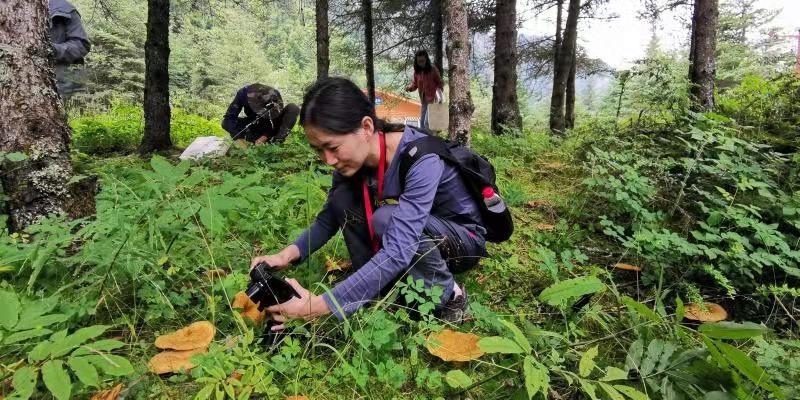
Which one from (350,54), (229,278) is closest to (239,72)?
(350,54)

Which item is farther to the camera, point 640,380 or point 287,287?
point 287,287

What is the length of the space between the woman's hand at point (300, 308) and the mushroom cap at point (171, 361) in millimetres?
270

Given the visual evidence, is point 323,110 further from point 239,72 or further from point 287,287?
point 239,72

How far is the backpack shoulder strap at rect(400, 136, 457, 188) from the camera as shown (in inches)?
73.5

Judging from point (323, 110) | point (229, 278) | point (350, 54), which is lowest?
point (229, 278)

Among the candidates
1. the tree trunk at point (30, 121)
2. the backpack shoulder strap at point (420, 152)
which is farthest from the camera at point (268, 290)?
the tree trunk at point (30, 121)

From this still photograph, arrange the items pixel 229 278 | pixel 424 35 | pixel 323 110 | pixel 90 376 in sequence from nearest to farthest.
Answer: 1. pixel 90 376
2. pixel 323 110
3. pixel 229 278
4. pixel 424 35

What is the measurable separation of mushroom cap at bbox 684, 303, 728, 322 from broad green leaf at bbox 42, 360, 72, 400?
2.31 meters

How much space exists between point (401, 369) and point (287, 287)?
0.51m

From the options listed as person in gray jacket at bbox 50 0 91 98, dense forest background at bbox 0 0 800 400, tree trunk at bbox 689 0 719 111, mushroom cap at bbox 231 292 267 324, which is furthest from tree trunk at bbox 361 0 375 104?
mushroom cap at bbox 231 292 267 324

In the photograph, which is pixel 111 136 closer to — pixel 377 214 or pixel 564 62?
pixel 377 214

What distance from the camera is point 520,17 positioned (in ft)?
39.9

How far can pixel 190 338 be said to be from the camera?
5.02 ft

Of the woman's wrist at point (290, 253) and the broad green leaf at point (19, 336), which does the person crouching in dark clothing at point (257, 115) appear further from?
the broad green leaf at point (19, 336)
